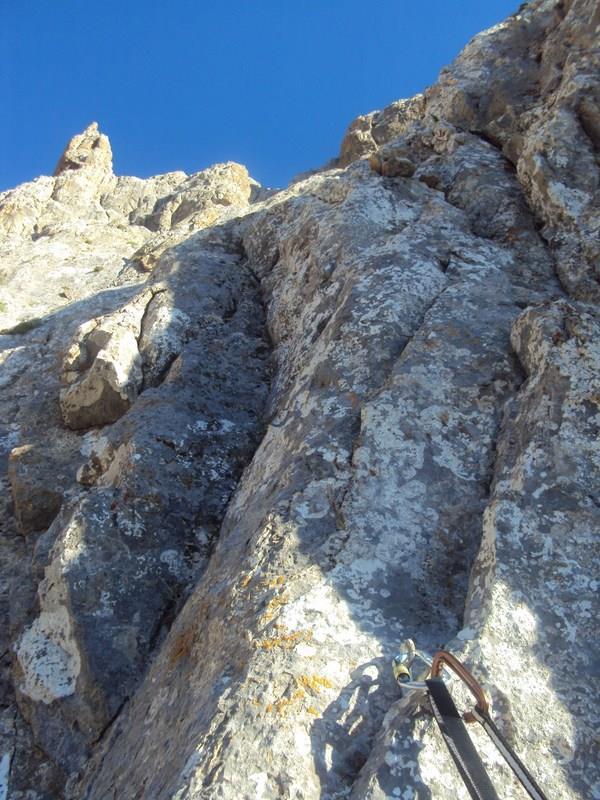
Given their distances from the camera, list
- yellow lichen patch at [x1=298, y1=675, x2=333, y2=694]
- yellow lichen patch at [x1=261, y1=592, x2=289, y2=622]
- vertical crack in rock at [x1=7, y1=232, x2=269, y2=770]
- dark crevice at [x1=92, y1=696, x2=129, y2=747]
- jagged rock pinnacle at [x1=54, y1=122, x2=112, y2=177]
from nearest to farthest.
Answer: yellow lichen patch at [x1=298, y1=675, x2=333, y2=694]
yellow lichen patch at [x1=261, y1=592, x2=289, y2=622]
dark crevice at [x1=92, y1=696, x2=129, y2=747]
vertical crack in rock at [x1=7, y1=232, x2=269, y2=770]
jagged rock pinnacle at [x1=54, y1=122, x2=112, y2=177]

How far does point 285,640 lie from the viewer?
20.6ft

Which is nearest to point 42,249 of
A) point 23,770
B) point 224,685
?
point 23,770

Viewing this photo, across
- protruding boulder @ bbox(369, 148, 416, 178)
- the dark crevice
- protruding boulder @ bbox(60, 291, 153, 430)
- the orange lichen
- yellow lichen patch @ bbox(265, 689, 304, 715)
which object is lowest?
the dark crevice

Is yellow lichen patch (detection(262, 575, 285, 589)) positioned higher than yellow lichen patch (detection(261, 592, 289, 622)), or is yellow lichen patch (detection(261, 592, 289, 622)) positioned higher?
yellow lichen patch (detection(262, 575, 285, 589))

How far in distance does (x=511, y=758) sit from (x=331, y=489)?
3.71m

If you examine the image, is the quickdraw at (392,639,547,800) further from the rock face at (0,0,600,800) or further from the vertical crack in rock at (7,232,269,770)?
the vertical crack in rock at (7,232,269,770)

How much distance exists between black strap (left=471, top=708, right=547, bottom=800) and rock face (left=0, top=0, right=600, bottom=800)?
16.0 inches

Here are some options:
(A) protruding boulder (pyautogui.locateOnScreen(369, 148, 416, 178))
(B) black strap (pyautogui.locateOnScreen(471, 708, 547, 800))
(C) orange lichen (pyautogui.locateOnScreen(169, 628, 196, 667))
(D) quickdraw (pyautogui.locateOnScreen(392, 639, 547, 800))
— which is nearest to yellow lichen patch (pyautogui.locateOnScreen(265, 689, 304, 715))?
(D) quickdraw (pyautogui.locateOnScreen(392, 639, 547, 800))

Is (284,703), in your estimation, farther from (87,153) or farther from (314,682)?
(87,153)

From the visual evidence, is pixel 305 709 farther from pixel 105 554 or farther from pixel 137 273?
pixel 137 273

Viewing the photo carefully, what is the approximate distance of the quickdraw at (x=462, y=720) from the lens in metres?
4.23

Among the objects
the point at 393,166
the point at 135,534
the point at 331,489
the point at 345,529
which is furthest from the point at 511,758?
the point at 393,166

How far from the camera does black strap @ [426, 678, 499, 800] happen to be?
13.8 ft

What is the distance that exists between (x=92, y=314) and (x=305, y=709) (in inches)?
539
